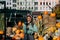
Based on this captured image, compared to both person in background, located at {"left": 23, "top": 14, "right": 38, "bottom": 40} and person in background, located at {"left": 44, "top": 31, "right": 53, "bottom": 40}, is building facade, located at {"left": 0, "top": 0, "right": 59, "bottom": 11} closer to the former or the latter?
person in background, located at {"left": 23, "top": 14, "right": 38, "bottom": 40}

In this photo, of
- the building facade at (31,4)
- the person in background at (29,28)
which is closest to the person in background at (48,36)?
the person in background at (29,28)

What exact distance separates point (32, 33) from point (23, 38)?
0.18m

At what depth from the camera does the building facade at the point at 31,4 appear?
2971mm

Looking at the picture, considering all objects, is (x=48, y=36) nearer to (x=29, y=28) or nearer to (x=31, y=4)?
(x=29, y=28)

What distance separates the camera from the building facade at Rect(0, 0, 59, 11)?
9.75 feet

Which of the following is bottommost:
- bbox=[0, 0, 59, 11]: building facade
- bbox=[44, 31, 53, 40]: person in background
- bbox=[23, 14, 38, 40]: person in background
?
bbox=[44, 31, 53, 40]: person in background

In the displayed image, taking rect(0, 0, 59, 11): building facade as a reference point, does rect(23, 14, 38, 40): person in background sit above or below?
below

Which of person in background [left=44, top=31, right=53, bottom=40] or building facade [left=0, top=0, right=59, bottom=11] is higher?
building facade [left=0, top=0, right=59, bottom=11]

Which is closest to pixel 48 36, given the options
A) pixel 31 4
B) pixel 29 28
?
pixel 29 28

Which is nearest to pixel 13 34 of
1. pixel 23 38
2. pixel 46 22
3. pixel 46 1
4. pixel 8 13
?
pixel 23 38

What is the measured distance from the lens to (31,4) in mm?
3049

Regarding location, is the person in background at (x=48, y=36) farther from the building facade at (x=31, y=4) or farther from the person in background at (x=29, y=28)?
the building facade at (x=31, y=4)

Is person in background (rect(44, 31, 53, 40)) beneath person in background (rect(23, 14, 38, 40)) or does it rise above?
beneath

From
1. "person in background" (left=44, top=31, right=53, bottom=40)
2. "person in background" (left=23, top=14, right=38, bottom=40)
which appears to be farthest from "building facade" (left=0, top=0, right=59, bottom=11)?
"person in background" (left=44, top=31, right=53, bottom=40)
